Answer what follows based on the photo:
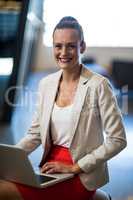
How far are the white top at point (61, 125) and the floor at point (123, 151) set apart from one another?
1.15 metres

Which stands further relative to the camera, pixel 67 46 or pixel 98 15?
pixel 98 15

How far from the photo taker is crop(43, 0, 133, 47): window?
5.34 meters

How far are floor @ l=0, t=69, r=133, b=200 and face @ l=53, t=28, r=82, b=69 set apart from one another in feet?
4.28

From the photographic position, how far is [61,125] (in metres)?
1.89

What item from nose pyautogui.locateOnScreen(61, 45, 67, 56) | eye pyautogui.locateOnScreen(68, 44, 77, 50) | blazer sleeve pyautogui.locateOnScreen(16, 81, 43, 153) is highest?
eye pyautogui.locateOnScreen(68, 44, 77, 50)

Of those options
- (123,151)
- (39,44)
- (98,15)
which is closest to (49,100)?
(123,151)

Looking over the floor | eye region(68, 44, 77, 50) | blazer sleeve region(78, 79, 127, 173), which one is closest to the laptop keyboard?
blazer sleeve region(78, 79, 127, 173)

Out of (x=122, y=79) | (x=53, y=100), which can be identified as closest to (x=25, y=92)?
(x=122, y=79)

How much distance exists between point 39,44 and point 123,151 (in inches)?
88.0

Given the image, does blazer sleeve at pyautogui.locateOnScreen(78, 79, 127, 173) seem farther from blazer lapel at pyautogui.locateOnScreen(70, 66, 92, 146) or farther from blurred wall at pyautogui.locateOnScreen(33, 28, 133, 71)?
blurred wall at pyautogui.locateOnScreen(33, 28, 133, 71)

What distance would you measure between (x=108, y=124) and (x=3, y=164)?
0.44 meters

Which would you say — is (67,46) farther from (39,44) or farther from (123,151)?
(39,44)

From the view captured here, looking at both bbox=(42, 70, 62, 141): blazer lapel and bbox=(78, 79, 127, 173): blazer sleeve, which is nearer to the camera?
bbox=(78, 79, 127, 173): blazer sleeve

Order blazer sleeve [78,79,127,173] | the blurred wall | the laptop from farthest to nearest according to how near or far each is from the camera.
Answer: the blurred wall → blazer sleeve [78,79,127,173] → the laptop
